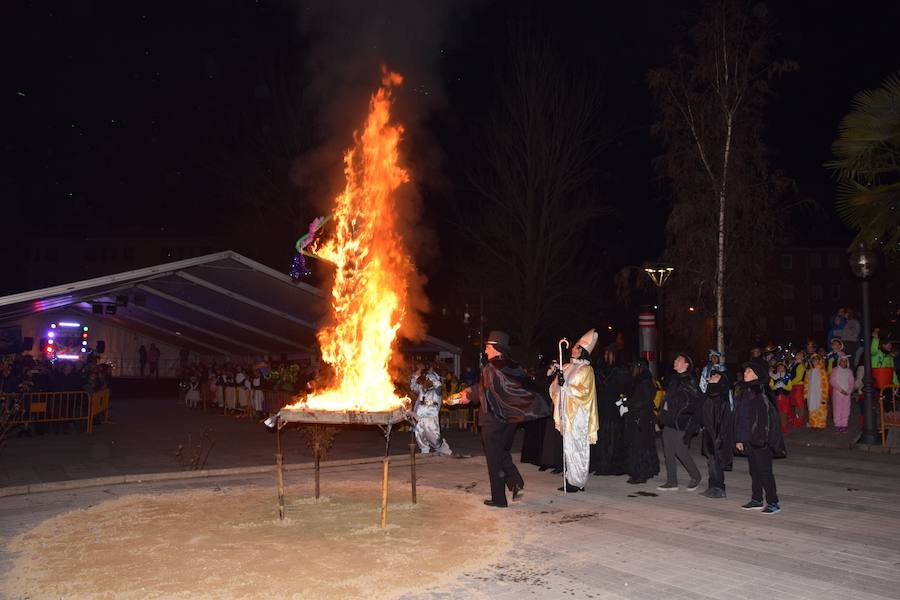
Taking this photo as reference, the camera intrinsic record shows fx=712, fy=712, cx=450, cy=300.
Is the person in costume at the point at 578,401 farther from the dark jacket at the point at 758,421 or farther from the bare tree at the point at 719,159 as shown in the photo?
the bare tree at the point at 719,159

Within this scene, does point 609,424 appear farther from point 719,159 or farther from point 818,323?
point 818,323

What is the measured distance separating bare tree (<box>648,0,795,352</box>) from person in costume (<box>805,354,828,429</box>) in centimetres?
673

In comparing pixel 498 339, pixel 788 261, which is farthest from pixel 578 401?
Result: pixel 788 261

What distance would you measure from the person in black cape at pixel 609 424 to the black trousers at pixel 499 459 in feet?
7.99

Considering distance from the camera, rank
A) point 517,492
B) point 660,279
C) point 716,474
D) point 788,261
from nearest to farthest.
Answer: point 517,492 → point 716,474 → point 660,279 → point 788,261

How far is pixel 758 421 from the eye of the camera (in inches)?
329

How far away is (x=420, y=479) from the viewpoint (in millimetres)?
10898

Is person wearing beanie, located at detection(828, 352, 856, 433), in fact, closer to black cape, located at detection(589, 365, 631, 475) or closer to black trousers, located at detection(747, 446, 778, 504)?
black cape, located at detection(589, 365, 631, 475)

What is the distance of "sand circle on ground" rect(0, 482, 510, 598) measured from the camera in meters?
5.59

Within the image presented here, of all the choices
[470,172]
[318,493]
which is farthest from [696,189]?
[318,493]

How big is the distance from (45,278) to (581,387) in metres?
84.4

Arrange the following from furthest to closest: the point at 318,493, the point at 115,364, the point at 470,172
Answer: the point at 115,364 → the point at 470,172 → the point at 318,493

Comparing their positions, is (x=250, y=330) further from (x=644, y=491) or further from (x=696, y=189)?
(x=644, y=491)

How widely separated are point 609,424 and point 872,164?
5547 mm
